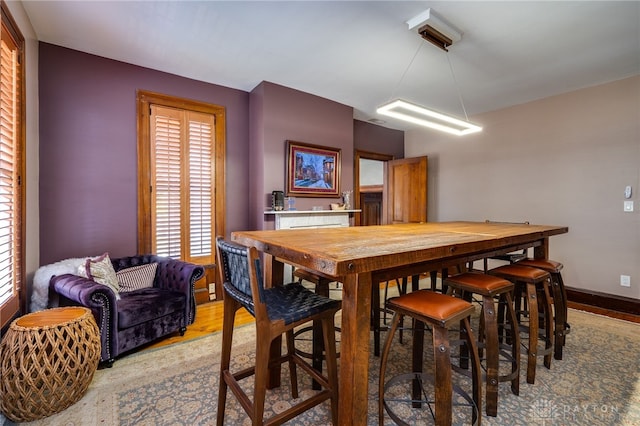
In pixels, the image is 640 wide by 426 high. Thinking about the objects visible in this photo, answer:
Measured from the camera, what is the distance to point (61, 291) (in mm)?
2164

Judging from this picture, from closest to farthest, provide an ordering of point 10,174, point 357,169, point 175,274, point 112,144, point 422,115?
point 10,174 → point 422,115 → point 175,274 → point 112,144 → point 357,169

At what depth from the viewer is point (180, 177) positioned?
3408mm

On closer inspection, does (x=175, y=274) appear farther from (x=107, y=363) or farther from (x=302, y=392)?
(x=302, y=392)

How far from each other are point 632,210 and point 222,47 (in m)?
4.90

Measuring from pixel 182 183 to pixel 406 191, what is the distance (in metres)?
3.78

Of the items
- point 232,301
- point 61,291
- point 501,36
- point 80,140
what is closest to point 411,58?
point 501,36

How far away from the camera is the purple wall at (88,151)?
271 centimetres

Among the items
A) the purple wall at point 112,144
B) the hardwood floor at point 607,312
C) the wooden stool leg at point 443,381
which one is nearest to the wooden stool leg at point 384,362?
the wooden stool leg at point 443,381

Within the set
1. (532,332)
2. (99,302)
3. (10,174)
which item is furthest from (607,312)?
(10,174)

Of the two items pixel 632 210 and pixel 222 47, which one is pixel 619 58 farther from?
pixel 222 47

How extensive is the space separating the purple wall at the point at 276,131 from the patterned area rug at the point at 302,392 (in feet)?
6.05

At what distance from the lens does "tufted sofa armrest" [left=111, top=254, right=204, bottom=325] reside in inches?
105

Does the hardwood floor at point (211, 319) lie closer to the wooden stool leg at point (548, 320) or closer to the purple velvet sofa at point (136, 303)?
the purple velvet sofa at point (136, 303)

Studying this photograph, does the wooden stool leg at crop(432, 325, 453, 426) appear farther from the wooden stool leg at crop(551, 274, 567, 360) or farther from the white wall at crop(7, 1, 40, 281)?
the white wall at crop(7, 1, 40, 281)
